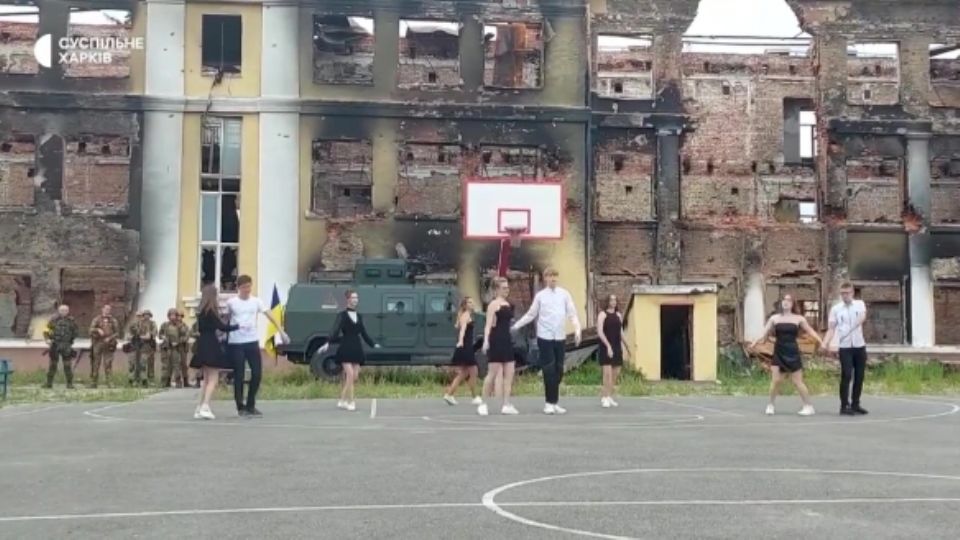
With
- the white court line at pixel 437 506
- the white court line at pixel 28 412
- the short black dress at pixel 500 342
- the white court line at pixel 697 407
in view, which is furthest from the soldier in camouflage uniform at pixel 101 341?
the white court line at pixel 437 506

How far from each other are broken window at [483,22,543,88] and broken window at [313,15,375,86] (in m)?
3.59

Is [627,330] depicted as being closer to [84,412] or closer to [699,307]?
[699,307]

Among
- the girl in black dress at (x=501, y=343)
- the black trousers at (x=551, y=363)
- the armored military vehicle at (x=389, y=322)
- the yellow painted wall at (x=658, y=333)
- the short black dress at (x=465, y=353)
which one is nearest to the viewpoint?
the black trousers at (x=551, y=363)

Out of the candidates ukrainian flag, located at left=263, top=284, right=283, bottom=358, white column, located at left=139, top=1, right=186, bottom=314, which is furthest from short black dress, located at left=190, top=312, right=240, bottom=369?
white column, located at left=139, top=1, right=186, bottom=314

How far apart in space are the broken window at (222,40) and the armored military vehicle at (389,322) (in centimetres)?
885

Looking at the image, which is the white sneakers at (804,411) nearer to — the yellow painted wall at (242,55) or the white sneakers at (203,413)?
the white sneakers at (203,413)

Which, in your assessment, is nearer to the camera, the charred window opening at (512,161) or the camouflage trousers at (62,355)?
the camouflage trousers at (62,355)

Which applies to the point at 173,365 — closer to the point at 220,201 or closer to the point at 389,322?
the point at 389,322

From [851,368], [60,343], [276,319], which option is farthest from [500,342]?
[276,319]

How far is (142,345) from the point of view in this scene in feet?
88.5

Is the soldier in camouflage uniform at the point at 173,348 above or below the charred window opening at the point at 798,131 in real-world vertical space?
below

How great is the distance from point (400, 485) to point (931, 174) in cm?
3137

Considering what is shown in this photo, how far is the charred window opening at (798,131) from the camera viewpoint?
1451 inches

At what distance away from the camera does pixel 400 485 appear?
8.83 metres
